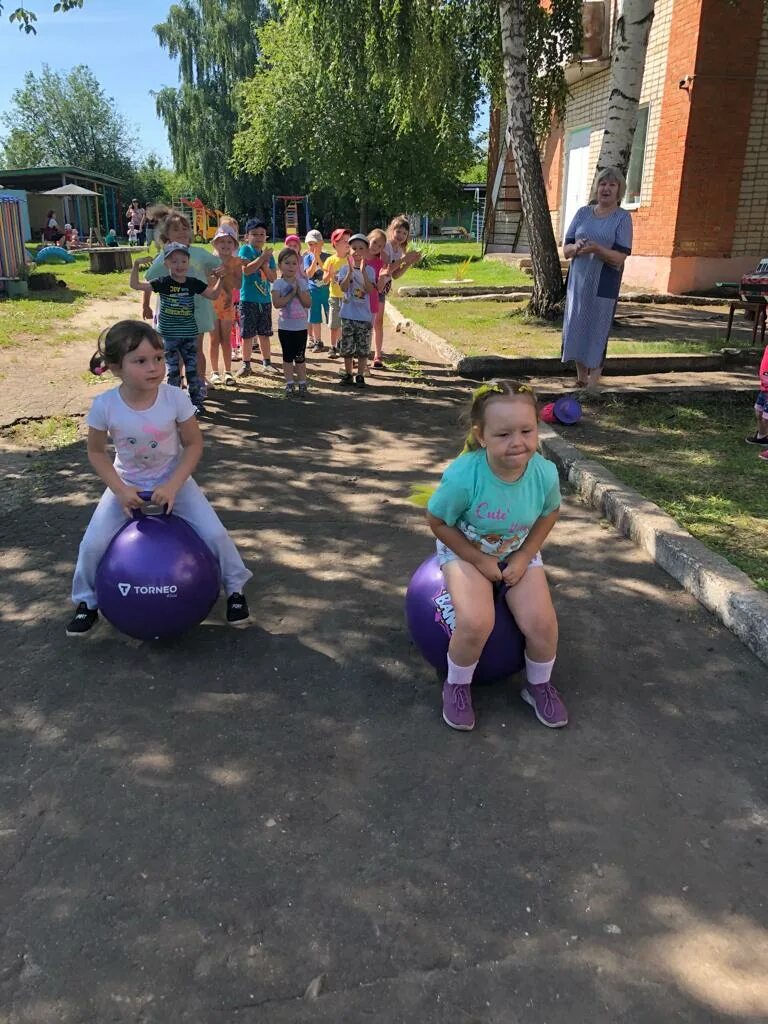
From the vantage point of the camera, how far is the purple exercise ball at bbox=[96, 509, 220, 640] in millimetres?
3520

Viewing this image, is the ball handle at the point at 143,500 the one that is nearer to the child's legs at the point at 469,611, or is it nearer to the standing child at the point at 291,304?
the child's legs at the point at 469,611

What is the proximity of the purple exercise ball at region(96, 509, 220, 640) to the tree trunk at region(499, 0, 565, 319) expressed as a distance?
1003cm

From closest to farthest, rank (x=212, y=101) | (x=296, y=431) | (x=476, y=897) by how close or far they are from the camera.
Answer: (x=476, y=897) → (x=296, y=431) → (x=212, y=101)

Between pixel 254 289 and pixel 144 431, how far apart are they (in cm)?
623

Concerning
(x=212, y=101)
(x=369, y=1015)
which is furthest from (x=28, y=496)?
(x=212, y=101)

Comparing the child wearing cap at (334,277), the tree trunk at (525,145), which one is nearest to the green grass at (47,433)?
the child wearing cap at (334,277)

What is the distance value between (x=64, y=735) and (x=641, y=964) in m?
2.17

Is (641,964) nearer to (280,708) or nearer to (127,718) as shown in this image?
(280,708)

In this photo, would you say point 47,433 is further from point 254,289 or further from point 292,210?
point 292,210

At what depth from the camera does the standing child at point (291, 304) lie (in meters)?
8.46

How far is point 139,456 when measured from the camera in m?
3.85

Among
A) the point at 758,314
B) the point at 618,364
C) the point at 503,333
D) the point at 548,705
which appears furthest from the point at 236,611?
the point at 758,314

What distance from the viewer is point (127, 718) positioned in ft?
10.5

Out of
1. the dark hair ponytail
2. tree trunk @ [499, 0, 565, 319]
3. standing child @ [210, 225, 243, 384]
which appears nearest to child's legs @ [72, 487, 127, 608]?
the dark hair ponytail
